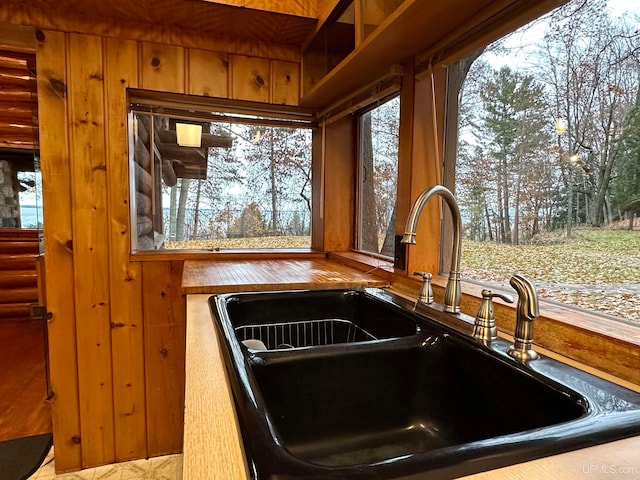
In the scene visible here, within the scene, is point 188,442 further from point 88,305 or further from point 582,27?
point 88,305

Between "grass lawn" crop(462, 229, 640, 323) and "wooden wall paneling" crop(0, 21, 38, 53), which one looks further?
"wooden wall paneling" crop(0, 21, 38, 53)

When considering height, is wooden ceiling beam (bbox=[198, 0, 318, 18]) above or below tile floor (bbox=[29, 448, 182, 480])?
above

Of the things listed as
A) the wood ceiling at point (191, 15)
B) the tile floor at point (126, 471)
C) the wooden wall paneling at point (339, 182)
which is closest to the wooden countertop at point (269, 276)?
the wooden wall paneling at point (339, 182)

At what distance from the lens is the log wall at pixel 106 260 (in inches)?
70.9

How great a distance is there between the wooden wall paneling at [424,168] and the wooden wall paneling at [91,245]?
145 cm

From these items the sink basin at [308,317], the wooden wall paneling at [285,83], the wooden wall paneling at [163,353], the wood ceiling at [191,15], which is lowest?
the wooden wall paneling at [163,353]

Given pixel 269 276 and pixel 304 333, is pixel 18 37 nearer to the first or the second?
pixel 269 276

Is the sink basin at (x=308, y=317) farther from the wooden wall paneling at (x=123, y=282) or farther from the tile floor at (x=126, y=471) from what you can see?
the tile floor at (x=126, y=471)

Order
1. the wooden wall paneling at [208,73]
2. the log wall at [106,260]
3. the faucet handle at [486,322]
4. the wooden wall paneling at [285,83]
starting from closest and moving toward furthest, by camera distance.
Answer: the faucet handle at [486,322]
the log wall at [106,260]
the wooden wall paneling at [208,73]
the wooden wall paneling at [285,83]

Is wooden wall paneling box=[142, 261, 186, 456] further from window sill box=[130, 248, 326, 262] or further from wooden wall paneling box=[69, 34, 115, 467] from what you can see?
wooden wall paneling box=[69, 34, 115, 467]

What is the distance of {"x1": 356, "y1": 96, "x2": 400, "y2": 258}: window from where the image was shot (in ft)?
6.06

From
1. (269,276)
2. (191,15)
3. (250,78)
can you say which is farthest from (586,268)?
(191,15)

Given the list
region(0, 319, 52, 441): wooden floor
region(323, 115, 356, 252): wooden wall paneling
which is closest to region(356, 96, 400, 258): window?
region(323, 115, 356, 252): wooden wall paneling

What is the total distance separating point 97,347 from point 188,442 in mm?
1709
